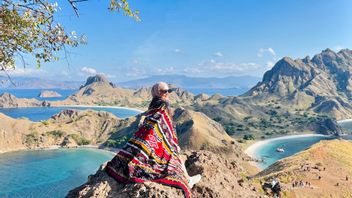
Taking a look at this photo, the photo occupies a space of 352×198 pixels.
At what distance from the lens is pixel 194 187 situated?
13211mm

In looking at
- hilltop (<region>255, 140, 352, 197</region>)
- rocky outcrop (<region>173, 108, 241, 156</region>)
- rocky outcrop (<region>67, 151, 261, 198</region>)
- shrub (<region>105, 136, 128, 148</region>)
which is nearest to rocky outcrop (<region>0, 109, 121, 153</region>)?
shrub (<region>105, 136, 128, 148</region>)

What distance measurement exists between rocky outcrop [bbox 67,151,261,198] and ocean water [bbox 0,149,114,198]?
73.8m

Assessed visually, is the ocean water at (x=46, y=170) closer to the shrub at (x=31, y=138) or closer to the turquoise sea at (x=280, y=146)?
the shrub at (x=31, y=138)

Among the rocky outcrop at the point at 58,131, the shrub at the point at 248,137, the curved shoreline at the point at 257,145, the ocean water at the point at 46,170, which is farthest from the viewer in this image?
the shrub at the point at 248,137

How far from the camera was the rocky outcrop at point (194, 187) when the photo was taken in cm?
947

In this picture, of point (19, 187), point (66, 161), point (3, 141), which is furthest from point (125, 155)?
point (3, 141)

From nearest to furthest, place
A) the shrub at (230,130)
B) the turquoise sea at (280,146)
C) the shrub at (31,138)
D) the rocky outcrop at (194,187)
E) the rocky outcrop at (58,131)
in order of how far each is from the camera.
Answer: the rocky outcrop at (194,187) → the turquoise sea at (280,146) → the rocky outcrop at (58,131) → the shrub at (31,138) → the shrub at (230,130)

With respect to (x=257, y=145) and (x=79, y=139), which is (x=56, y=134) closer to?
(x=79, y=139)

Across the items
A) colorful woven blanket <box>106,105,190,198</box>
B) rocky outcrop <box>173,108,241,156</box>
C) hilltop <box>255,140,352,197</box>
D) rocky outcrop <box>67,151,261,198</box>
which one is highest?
colorful woven blanket <box>106,105,190,198</box>

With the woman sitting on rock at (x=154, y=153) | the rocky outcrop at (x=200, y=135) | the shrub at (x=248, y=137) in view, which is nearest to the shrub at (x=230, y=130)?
the shrub at (x=248, y=137)

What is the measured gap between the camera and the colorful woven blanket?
9.61m

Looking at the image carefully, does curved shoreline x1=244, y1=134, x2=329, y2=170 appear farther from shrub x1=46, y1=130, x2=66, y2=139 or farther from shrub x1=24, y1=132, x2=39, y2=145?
shrub x1=24, y1=132, x2=39, y2=145

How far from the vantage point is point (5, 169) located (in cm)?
10550

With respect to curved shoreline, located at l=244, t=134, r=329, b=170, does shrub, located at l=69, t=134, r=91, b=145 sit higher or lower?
higher
